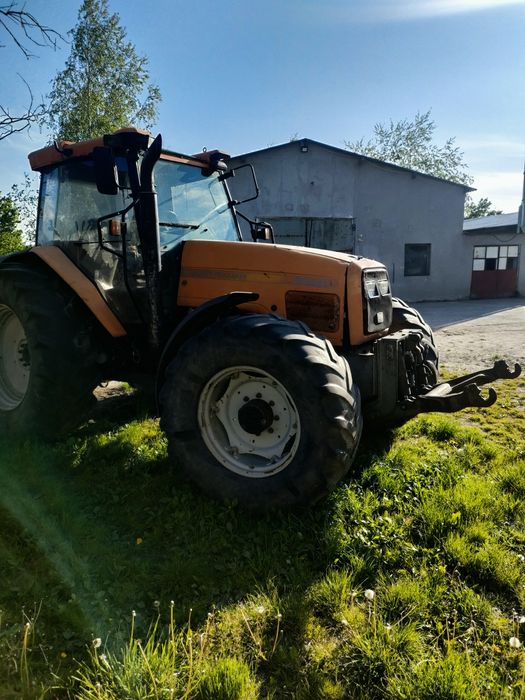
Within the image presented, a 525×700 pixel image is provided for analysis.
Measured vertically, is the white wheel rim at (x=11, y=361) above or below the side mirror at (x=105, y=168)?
Result: below

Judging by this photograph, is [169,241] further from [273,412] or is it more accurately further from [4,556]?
[4,556]

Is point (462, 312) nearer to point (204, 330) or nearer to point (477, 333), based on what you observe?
point (477, 333)

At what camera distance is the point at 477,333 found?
34.7 ft

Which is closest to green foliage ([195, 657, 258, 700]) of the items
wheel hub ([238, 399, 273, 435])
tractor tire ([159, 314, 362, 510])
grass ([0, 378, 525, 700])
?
grass ([0, 378, 525, 700])

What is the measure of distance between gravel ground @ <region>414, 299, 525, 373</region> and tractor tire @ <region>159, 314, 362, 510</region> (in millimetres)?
4446

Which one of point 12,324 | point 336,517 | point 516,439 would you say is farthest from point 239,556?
point 12,324

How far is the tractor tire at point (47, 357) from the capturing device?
13.0ft

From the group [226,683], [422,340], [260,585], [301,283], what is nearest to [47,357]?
[301,283]

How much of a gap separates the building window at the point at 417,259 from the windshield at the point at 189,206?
15.5 metres

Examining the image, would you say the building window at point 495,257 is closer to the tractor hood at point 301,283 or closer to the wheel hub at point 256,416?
the tractor hood at point 301,283

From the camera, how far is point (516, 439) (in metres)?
4.28

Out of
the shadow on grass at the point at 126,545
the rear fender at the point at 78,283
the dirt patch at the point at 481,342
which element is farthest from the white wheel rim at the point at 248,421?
the dirt patch at the point at 481,342

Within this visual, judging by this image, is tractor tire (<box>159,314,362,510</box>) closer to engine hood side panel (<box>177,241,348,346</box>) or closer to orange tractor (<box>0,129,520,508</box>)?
orange tractor (<box>0,129,520,508</box>)

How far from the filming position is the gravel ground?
760cm
